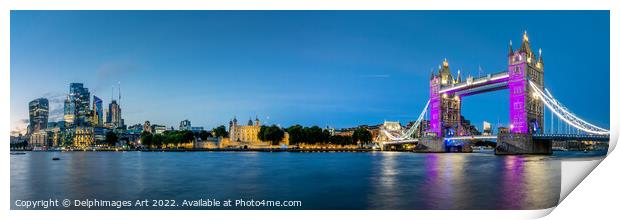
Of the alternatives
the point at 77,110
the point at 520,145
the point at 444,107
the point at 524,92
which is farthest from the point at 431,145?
the point at 77,110

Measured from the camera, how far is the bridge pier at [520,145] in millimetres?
27219

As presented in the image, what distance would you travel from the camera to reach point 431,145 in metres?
38.2

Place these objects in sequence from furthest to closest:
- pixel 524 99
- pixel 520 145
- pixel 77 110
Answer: pixel 77 110, pixel 524 99, pixel 520 145

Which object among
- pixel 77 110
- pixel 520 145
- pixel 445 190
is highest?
pixel 77 110

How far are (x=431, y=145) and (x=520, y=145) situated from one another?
36.3 feet

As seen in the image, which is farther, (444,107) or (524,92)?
(444,107)

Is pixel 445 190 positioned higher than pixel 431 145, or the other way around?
pixel 445 190

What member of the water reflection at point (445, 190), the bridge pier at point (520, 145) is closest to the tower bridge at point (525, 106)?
the bridge pier at point (520, 145)

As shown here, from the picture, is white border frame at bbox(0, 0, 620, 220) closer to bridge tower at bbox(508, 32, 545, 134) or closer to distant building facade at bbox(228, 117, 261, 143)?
bridge tower at bbox(508, 32, 545, 134)

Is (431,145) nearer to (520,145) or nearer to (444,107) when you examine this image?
(444,107)

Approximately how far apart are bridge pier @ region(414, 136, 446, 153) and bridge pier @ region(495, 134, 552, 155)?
30.2 ft

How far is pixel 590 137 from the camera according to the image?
23.1 metres

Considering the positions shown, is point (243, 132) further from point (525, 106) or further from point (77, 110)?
point (525, 106)
